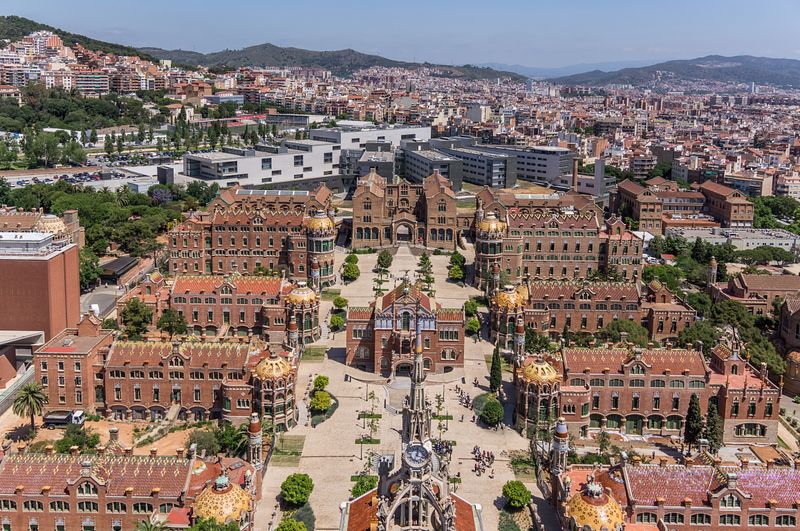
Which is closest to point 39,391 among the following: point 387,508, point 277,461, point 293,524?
point 277,461

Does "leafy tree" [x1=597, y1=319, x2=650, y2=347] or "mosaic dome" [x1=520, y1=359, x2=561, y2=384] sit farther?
"leafy tree" [x1=597, y1=319, x2=650, y2=347]

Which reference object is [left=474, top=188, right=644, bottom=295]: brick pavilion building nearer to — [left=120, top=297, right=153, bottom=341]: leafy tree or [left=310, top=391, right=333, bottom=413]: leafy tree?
[left=310, top=391, right=333, bottom=413]: leafy tree

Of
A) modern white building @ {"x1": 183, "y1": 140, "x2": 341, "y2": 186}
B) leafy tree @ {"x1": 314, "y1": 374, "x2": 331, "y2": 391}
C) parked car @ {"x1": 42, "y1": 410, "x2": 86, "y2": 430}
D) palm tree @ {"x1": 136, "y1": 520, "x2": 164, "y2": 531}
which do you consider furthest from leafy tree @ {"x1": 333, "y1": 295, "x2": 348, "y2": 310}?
modern white building @ {"x1": 183, "y1": 140, "x2": 341, "y2": 186}

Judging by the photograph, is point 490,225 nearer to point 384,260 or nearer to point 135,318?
point 384,260

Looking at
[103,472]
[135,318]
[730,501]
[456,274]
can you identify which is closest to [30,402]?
[103,472]

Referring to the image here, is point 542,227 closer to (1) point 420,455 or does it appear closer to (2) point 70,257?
(2) point 70,257

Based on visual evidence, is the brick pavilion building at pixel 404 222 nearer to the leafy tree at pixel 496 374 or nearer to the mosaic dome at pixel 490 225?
the mosaic dome at pixel 490 225

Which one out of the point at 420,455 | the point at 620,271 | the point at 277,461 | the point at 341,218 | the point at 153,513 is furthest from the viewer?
the point at 341,218
